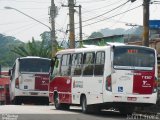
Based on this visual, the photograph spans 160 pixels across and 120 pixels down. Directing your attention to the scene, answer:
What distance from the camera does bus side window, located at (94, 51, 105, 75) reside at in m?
22.3

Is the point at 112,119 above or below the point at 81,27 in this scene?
below

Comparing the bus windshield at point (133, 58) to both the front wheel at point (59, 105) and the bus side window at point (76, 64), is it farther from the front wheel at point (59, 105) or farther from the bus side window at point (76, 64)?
the front wheel at point (59, 105)

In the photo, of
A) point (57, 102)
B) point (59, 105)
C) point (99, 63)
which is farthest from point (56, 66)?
point (99, 63)

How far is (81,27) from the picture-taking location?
5062cm

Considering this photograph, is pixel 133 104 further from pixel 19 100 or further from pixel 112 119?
pixel 19 100

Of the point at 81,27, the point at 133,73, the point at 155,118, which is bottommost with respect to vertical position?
the point at 155,118

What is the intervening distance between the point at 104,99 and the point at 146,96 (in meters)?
1.62

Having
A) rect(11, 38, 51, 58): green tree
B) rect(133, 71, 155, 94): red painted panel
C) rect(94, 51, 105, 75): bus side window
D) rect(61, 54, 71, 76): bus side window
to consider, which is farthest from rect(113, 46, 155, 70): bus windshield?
rect(11, 38, 51, 58): green tree

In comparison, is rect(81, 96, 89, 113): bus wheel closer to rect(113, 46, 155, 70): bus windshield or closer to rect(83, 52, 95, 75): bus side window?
rect(83, 52, 95, 75): bus side window

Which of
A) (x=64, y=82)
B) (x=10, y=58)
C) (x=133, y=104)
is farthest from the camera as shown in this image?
(x=10, y=58)

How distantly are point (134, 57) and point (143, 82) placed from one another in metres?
1.03

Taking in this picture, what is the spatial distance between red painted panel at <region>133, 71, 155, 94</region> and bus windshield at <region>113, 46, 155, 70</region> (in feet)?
0.79

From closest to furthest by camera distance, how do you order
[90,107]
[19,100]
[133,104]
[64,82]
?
[133,104] → [90,107] → [64,82] → [19,100]

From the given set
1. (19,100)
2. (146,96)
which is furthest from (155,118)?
(19,100)
